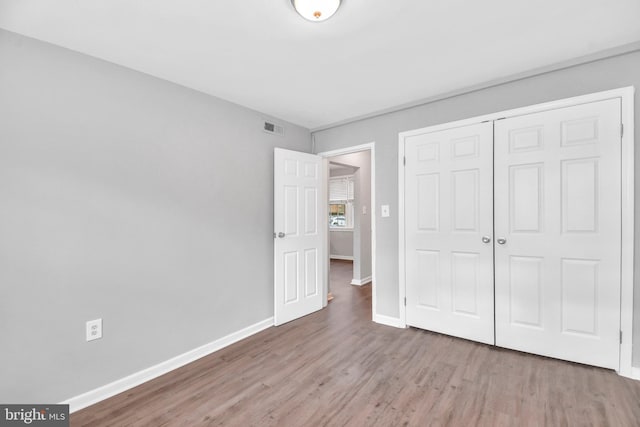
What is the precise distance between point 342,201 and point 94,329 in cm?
595

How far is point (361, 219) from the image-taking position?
16.5 ft

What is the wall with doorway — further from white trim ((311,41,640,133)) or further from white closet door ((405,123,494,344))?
Result: white closet door ((405,123,494,344))

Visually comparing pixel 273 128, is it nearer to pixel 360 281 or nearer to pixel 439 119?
pixel 439 119

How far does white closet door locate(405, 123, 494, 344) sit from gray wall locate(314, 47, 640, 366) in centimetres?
17

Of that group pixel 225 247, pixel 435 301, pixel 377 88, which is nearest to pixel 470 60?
pixel 377 88

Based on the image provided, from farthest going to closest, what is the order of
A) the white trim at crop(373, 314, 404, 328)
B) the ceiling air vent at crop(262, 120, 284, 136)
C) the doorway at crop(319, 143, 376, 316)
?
the doorway at crop(319, 143, 376, 316) → the ceiling air vent at crop(262, 120, 284, 136) → the white trim at crop(373, 314, 404, 328)

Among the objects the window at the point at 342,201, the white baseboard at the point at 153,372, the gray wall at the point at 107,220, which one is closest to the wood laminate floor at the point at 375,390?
the white baseboard at the point at 153,372

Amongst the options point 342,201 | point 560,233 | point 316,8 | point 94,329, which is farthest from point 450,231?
point 342,201

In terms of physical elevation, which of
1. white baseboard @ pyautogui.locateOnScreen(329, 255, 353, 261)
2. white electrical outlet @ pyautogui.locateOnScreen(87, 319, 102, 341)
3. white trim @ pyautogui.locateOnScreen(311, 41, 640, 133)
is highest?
white trim @ pyautogui.locateOnScreen(311, 41, 640, 133)

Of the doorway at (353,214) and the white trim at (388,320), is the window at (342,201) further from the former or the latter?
the white trim at (388,320)

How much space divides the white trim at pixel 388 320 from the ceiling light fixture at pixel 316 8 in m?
2.88

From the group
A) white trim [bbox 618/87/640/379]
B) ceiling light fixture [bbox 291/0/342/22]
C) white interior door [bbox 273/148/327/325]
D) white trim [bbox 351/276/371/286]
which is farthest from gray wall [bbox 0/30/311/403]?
white trim [bbox 618/87/640/379]

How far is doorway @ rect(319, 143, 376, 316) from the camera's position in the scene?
12.1ft

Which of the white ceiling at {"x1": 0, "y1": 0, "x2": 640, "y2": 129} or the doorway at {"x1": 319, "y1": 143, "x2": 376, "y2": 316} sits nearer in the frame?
the white ceiling at {"x1": 0, "y1": 0, "x2": 640, "y2": 129}
